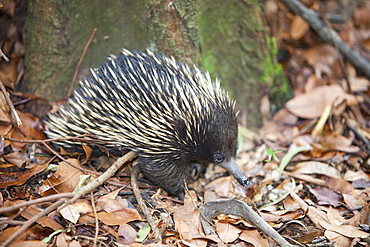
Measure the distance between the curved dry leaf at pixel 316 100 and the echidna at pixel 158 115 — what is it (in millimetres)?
1550

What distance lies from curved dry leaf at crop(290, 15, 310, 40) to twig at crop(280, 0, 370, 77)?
25cm

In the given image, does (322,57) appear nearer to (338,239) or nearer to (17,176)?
(338,239)

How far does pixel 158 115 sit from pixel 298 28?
3.18m

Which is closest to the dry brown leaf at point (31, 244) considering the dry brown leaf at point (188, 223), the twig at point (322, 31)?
the dry brown leaf at point (188, 223)

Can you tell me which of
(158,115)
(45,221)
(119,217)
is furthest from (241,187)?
(45,221)

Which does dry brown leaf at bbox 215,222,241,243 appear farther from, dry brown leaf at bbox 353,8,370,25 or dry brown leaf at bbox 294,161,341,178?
dry brown leaf at bbox 353,8,370,25

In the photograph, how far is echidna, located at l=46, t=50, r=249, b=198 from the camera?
306cm

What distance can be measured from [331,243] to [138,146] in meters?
1.68

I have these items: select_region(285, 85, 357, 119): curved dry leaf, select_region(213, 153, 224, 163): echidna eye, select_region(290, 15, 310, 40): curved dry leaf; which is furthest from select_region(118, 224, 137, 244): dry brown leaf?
select_region(290, 15, 310, 40): curved dry leaf

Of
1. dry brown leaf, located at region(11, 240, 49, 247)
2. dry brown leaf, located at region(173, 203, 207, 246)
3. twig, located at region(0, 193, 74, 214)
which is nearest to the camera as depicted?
twig, located at region(0, 193, 74, 214)

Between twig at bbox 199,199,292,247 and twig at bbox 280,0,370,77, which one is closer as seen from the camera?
twig at bbox 199,199,292,247

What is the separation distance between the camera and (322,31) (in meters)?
5.04

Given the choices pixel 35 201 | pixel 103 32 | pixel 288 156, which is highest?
pixel 103 32

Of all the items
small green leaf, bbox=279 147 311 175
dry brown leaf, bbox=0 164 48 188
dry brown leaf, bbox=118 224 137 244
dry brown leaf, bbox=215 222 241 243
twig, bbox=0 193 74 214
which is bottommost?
dry brown leaf, bbox=215 222 241 243
